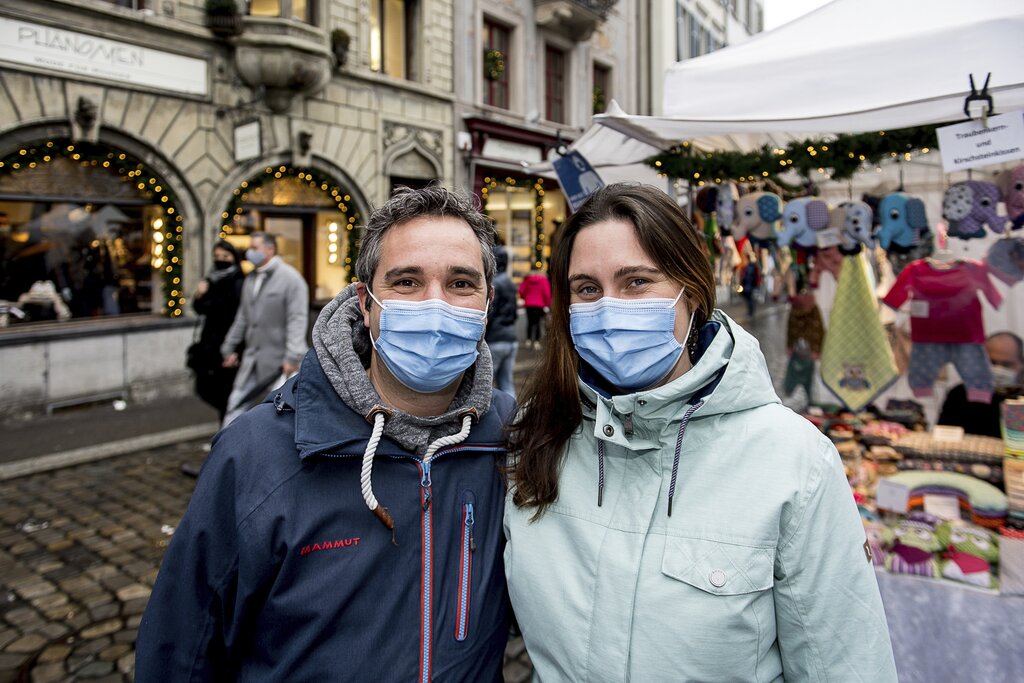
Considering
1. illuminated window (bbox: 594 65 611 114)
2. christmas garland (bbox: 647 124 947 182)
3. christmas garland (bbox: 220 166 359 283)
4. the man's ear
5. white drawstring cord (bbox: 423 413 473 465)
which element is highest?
illuminated window (bbox: 594 65 611 114)

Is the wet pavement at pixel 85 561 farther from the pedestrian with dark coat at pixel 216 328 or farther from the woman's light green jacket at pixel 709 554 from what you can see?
the woman's light green jacket at pixel 709 554

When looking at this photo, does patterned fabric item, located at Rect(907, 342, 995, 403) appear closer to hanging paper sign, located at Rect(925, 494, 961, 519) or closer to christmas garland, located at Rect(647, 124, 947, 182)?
christmas garland, located at Rect(647, 124, 947, 182)

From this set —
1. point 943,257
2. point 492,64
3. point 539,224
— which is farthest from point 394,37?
point 943,257

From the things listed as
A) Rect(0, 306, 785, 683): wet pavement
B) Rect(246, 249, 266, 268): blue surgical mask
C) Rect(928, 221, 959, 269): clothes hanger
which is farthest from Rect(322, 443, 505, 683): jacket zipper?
Rect(246, 249, 266, 268): blue surgical mask

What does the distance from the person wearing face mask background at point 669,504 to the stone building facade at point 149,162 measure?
348 inches

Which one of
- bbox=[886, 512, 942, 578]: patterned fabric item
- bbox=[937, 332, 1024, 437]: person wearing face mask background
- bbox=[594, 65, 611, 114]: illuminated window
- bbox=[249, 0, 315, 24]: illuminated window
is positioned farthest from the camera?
bbox=[594, 65, 611, 114]: illuminated window

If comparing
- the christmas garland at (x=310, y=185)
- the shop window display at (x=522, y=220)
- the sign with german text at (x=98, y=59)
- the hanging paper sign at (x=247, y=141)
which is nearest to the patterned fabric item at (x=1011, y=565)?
the christmas garland at (x=310, y=185)

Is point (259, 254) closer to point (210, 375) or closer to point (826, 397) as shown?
point (210, 375)

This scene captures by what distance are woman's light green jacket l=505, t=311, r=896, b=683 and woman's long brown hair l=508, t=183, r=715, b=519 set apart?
0.10 meters

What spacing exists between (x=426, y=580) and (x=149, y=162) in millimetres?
9764

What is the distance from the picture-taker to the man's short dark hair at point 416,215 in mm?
1685

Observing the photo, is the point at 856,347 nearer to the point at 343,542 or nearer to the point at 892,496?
the point at 892,496

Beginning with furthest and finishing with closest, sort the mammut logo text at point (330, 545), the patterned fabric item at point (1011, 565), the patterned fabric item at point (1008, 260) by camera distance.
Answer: the patterned fabric item at point (1008, 260), the patterned fabric item at point (1011, 565), the mammut logo text at point (330, 545)

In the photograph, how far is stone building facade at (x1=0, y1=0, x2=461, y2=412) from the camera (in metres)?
8.30
